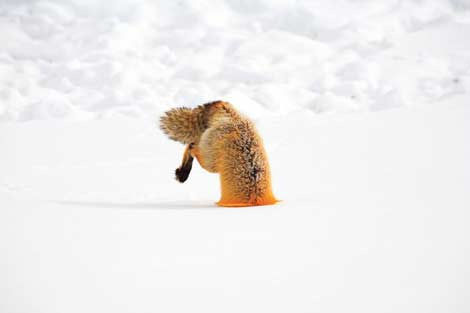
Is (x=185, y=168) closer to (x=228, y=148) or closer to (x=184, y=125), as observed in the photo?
(x=184, y=125)

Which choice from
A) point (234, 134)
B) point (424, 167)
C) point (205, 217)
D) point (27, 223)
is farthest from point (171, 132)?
point (424, 167)

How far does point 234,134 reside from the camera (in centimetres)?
415

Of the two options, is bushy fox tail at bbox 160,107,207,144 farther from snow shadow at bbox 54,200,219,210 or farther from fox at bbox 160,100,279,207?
snow shadow at bbox 54,200,219,210

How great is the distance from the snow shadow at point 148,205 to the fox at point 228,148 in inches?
7.5

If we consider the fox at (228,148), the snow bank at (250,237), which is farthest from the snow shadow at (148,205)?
the fox at (228,148)

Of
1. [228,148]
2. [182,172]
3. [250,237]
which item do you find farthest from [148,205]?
[250,237]

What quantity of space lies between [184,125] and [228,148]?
0.47m

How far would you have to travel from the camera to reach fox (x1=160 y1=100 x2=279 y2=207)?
4082mm

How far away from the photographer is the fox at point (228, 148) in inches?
161

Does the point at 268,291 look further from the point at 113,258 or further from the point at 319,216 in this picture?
the point at 319,216

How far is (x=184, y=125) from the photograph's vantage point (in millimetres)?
4402

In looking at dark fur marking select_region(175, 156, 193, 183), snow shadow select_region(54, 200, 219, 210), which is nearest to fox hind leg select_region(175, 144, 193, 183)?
dark fur marking select_region(175, 156, 193, 183)

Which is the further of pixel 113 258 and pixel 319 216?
pixel 319 216

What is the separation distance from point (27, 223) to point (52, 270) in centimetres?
101
